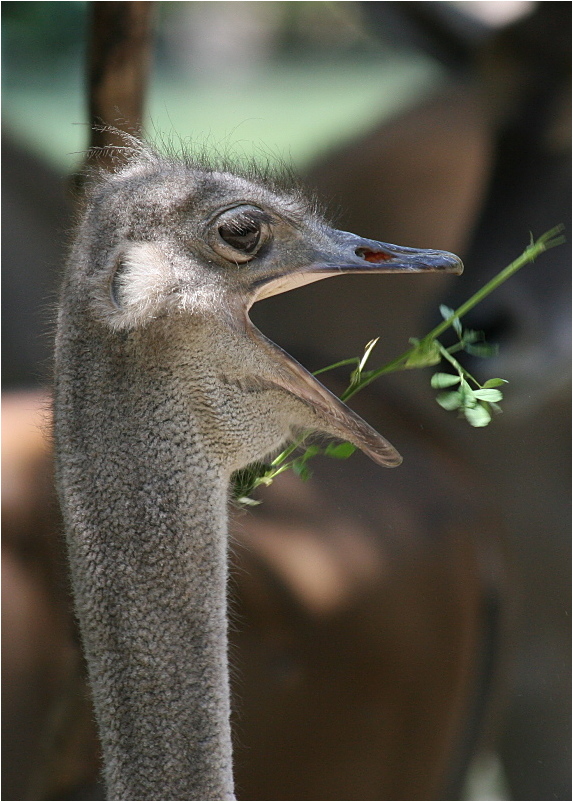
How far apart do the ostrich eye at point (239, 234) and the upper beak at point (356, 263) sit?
0.04m

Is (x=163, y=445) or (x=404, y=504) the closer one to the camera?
(x=163, y=445)

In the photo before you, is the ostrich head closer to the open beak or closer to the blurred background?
the open beak

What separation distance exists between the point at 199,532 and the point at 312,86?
14.6 feet

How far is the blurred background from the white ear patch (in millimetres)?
882

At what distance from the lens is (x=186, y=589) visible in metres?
1.10

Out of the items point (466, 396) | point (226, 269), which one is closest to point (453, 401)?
point (466, 396)

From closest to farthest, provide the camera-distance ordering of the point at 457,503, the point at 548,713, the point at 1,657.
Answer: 1. the point at 1,657
2. the point at 457,503
3. the point at 548,713

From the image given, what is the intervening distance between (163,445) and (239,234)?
0.25 metres

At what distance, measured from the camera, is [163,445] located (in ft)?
3.59

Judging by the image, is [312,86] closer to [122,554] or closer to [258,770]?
[258,770]

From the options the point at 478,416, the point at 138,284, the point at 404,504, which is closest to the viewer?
the point at 138,284

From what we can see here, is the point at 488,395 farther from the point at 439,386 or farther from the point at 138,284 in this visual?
the point at 138,284

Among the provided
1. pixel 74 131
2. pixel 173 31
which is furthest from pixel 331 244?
pixel 173 31

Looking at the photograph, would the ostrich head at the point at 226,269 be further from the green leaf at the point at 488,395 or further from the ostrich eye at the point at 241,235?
the green leaf at the point at 488,395
